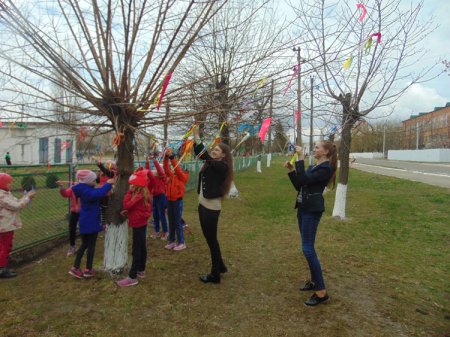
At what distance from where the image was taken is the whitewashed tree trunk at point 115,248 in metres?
3.93

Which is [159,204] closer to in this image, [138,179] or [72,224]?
[72,224]

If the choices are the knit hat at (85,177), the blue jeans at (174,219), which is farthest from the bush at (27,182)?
the blue jeans at (174,219)

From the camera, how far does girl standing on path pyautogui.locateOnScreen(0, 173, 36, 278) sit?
3.93 metres

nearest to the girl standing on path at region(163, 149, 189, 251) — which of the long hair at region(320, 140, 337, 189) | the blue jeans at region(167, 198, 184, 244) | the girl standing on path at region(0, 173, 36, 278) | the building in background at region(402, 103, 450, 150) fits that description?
the blue jeans at region(167, 198, 184, 244)

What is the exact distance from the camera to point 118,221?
3920 mm

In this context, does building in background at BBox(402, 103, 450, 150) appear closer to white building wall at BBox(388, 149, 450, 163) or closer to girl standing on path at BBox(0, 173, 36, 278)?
white building wall at BBox(388, 149, 450, 163)

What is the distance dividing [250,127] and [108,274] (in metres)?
2.58

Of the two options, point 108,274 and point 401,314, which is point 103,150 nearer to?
point 108,274

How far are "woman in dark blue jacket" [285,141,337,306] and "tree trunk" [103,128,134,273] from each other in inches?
77.0

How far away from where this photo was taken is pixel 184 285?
12.8 feet

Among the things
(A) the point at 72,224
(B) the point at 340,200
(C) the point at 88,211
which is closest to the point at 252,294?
(C) the point at 88,211

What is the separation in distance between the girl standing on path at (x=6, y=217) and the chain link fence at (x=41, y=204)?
0.29 metres

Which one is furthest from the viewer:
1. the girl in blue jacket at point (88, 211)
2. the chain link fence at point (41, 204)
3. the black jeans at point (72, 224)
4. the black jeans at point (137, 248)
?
the black jeans at point (72, 224)

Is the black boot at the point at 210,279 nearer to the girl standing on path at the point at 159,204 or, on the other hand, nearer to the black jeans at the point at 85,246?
the black jeans at the point at 85,246
